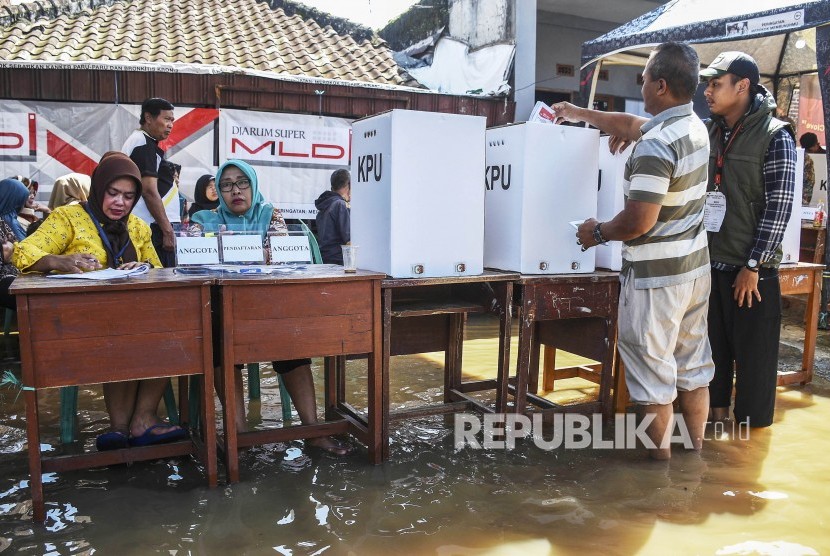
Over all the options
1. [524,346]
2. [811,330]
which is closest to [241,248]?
[524,346]

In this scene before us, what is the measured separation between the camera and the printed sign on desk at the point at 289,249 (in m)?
2.92

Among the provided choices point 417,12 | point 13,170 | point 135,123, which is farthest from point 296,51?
point 13,170

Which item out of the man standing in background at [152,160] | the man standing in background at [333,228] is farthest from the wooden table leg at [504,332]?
the man standing in background at [152,160]

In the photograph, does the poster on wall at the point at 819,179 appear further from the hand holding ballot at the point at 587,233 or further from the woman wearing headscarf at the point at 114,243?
the woman wearing headscarf at the point at 114,243

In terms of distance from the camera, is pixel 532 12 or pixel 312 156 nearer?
pixel 312 156

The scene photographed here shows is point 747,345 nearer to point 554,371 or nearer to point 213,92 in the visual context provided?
point 554,371

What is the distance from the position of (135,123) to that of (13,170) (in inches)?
48.6

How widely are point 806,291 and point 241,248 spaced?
3653 millimetres

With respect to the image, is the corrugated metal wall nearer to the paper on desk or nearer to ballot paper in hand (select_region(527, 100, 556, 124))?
ballot paper in hand (select_region(527, 100, 556, 124))

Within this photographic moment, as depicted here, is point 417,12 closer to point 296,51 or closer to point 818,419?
point 296,51

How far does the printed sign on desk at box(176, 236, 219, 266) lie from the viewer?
2715 mm

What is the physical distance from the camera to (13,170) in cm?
643

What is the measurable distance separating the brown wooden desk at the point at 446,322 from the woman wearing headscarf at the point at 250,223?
1.33 feet

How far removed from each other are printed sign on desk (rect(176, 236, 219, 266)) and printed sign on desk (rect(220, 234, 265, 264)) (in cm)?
4
